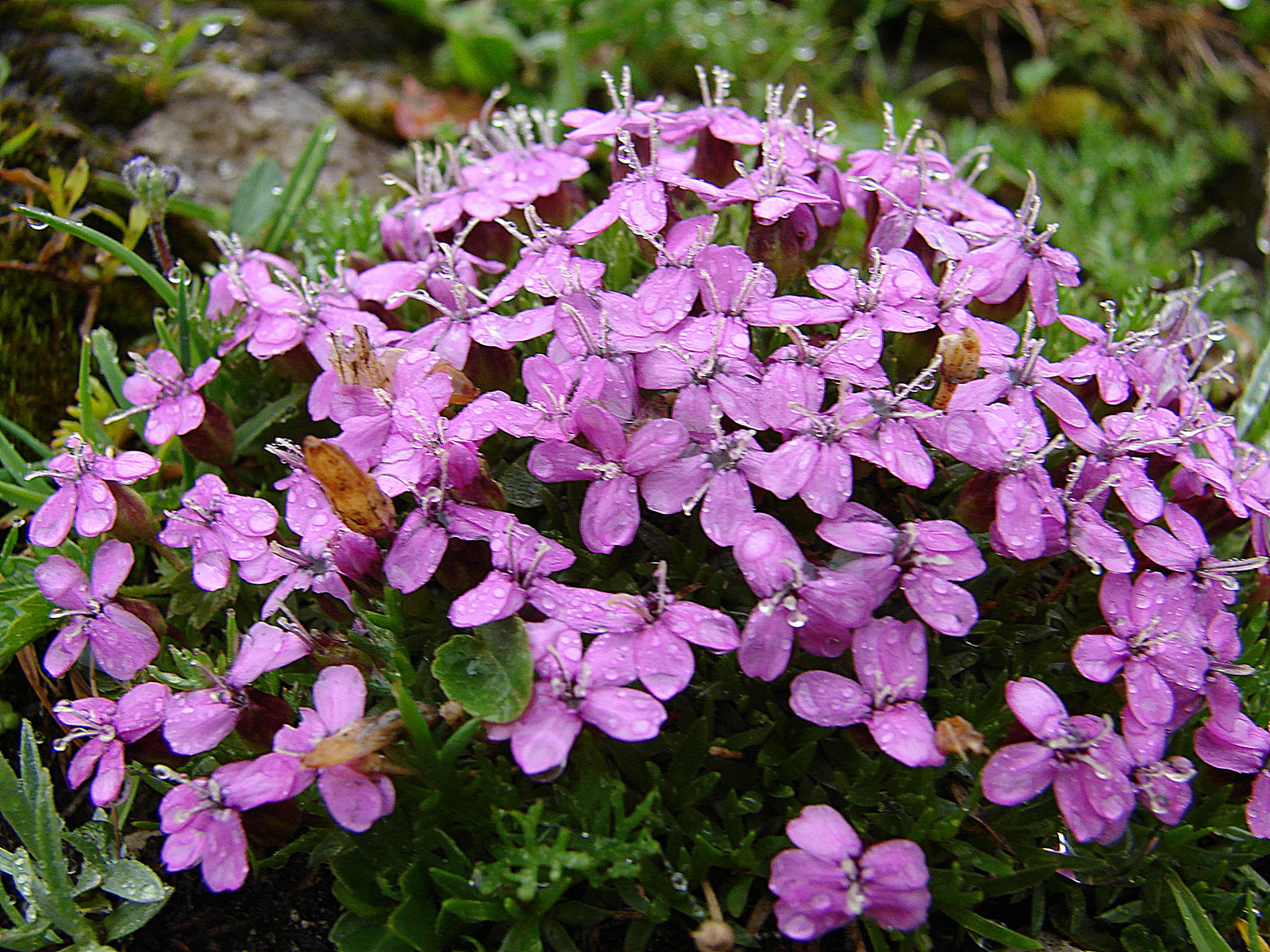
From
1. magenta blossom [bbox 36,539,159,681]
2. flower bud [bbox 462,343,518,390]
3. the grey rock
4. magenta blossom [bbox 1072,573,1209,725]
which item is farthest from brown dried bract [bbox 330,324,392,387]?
the grey rock

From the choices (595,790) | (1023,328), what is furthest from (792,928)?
(1023,328)

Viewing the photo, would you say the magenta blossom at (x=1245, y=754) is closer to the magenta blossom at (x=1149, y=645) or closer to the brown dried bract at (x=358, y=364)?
the magenta blossom at (x=1149, y=645)

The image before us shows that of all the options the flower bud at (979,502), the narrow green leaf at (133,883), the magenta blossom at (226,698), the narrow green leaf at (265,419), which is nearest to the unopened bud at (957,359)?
the flower bud at (979,502)

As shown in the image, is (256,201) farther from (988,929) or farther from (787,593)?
(988,929)

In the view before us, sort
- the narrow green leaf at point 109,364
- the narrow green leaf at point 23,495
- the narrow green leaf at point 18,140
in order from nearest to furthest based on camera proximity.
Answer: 1. the narrow green leaf at point 23,495
2. the narrow green leaf at point 109,364
3. the narrow green leaf at point 18,140

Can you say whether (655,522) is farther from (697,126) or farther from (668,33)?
(668,33)

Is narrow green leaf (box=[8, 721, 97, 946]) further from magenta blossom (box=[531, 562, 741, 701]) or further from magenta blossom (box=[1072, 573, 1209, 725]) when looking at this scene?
magenta blossom (box=[1072, 573, 1209, 725])
